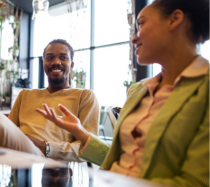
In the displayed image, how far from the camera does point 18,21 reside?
730 cm

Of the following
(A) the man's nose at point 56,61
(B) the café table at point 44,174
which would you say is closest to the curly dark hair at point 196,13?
(B) the café table at point 44,174

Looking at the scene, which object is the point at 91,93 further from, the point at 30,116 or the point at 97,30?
the point at 97,30

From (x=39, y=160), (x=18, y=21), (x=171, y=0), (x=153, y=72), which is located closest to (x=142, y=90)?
(x=171, y=0)

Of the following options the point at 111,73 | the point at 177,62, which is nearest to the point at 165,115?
the point at 177,62

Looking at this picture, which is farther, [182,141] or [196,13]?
[196,13]

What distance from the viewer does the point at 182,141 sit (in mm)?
632

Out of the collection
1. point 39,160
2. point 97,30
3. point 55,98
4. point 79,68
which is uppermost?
point 97,30

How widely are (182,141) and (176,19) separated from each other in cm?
44

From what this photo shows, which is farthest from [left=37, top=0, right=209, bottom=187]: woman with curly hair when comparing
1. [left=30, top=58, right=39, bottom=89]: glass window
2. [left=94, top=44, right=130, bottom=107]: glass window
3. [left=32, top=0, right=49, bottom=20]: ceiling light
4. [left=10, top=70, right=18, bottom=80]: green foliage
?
[left=30, top=58, right=39, bottom=89]: glass window

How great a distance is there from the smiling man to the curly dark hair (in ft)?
3.03

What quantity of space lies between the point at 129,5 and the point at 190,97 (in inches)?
164

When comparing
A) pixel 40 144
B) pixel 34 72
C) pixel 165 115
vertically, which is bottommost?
pixel 40 144

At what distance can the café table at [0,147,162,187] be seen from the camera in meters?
0.60

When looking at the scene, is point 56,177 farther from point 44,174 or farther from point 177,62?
point 177,62
